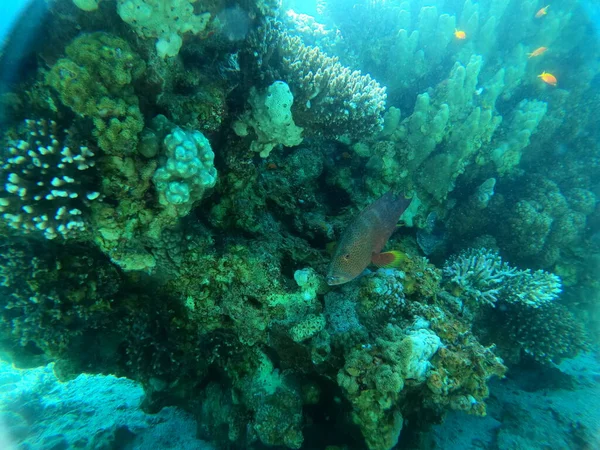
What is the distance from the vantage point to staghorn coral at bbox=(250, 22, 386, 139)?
3.50 m

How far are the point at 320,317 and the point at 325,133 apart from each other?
2.40 m

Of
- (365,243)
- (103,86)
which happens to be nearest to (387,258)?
(365,243)

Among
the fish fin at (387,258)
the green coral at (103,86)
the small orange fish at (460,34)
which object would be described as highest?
the small orange fish at (460,34)

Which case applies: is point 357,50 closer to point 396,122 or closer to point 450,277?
point 396,122

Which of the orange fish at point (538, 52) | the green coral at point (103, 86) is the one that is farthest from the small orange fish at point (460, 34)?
the green coral at point (103, 86)

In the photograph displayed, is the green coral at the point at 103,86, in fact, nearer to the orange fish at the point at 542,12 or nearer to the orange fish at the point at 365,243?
the orange fish at the point at 365,243

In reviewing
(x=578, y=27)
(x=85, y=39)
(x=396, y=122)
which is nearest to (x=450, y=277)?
(x=396, y=122)

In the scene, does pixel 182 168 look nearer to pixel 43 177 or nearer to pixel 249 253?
pixel 43 177

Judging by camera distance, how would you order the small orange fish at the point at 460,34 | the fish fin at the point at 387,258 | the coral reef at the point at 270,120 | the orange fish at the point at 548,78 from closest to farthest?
the fish fin at the point at 387,258 → the coral reef at the point at 270,120 → the small orange fish at the point at 460,34 → the orange fish at the point at 548,78

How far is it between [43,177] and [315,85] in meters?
2.90

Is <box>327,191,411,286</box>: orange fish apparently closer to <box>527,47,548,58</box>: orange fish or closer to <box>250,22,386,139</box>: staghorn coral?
<box>250,22,386,139</box>: staghorn coral

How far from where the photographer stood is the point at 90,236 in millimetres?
2871

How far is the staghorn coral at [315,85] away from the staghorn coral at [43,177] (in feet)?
7.05

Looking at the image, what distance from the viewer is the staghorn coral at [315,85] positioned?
3.50m
